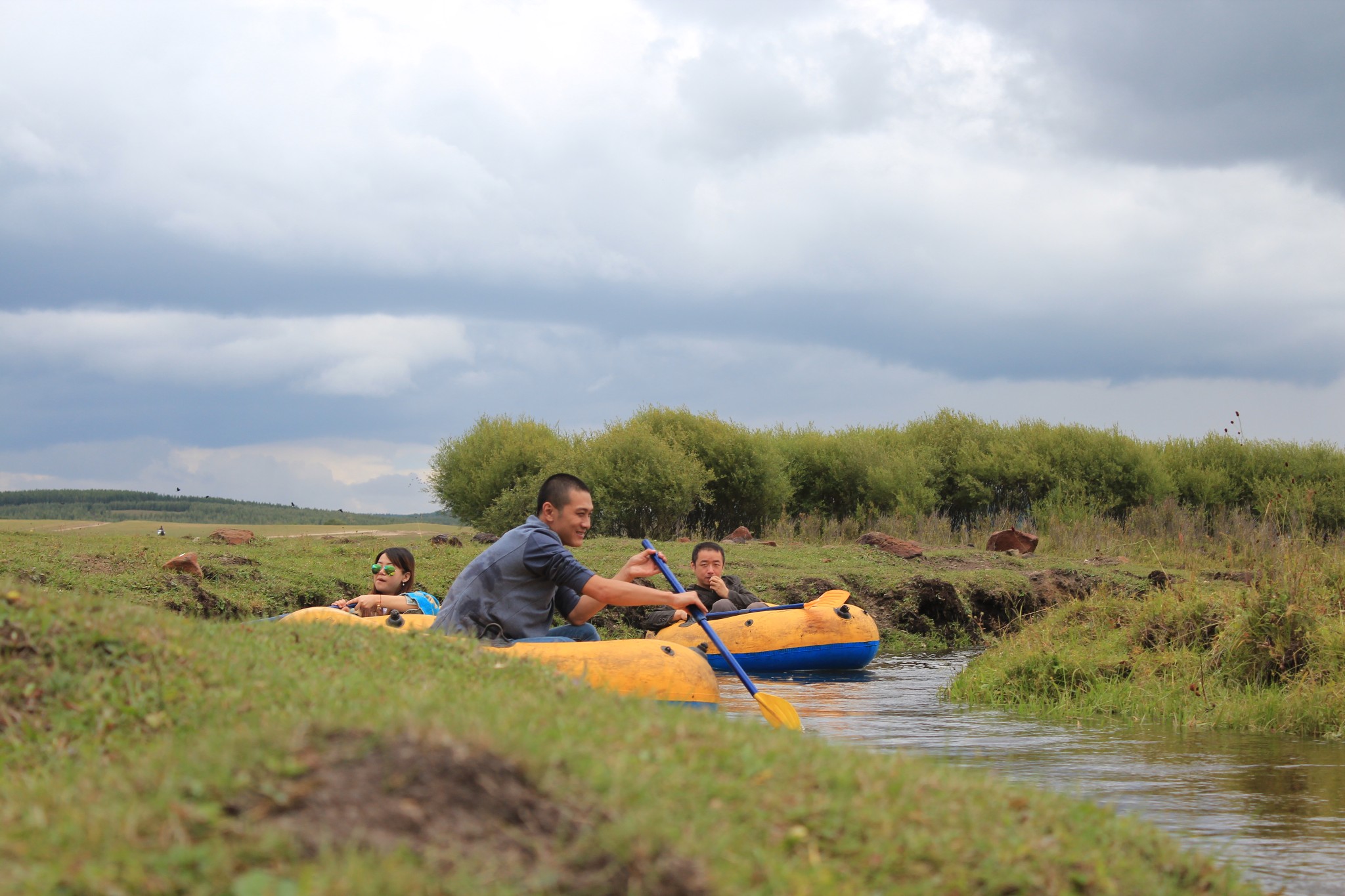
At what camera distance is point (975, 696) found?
994 cm

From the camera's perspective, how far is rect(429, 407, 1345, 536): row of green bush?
1020 inches

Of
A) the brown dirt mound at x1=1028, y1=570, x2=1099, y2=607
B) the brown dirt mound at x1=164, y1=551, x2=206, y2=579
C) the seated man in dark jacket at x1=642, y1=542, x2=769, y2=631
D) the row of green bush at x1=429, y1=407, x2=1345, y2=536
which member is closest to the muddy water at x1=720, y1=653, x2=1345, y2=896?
the seated man in dark jacket at x1=642, y1=542, x2=769, y2=631

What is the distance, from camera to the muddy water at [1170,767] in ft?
16.6

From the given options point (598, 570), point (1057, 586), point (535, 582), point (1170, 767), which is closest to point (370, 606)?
point (535, 582)

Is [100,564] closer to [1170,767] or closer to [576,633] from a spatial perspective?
[576,633]

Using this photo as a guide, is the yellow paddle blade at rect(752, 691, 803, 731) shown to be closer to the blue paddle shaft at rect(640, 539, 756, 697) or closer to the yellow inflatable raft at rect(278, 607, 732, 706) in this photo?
the blue paddle shaft at rect(640, 539, 756, 697)

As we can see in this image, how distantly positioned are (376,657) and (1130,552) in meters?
22.0

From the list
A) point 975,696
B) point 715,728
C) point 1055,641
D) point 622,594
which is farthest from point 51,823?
point 1055,641

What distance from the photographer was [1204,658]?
9141 mm

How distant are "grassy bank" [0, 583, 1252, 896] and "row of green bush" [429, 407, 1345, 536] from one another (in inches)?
818

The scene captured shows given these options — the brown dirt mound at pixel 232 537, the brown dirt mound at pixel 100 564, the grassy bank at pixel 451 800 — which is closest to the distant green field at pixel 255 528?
the brown dirt mound at pixel 232 537

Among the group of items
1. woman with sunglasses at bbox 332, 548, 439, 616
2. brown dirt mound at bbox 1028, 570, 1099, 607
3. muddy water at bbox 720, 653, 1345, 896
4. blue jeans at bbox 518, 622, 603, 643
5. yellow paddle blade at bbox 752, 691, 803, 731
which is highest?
woman with sunglasses at bbox 332, 548, 439, 616

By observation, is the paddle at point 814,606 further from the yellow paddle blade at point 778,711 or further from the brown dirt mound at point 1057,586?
the brown dirt mound at point 1057,586

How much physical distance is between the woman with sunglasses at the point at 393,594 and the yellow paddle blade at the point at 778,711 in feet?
12.2
